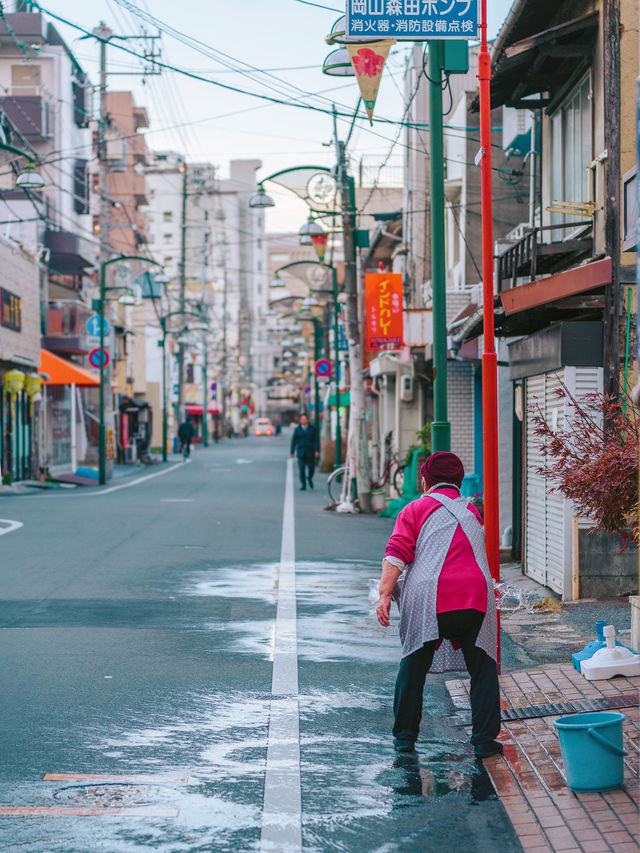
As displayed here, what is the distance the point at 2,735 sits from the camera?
656 cm

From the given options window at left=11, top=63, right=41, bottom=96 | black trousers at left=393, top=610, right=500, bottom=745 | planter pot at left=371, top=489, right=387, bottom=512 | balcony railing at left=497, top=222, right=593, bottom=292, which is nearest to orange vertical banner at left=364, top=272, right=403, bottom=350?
planter pot at left=371, top=489, right=387, bottom=512

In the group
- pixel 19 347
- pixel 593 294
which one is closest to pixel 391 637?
pixel 593 294

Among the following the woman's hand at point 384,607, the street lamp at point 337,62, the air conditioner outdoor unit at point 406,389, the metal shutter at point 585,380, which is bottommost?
the woman's hand at point 384,607

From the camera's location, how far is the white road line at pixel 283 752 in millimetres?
5027

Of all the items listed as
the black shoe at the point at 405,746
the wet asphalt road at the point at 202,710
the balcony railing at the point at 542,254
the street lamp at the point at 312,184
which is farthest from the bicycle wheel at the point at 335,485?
the black shoe at the point at 405,746

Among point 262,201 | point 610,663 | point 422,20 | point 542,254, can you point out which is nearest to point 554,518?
point 542,254

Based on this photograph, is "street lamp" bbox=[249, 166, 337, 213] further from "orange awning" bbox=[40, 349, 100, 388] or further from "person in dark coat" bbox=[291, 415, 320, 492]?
"orange awning" bbox=[40, 349, 100, 388]

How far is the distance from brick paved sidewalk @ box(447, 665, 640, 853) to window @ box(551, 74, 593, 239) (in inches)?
295

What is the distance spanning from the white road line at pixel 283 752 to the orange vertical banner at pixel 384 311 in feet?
51.0

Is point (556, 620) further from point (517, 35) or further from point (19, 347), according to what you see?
point (19, 347)

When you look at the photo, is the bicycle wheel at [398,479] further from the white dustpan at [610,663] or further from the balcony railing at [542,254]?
the white dustpan at [610,663]

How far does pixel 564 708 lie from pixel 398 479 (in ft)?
62.2

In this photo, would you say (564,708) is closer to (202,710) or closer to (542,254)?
(202,710)

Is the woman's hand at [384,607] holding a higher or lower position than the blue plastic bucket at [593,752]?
higher
